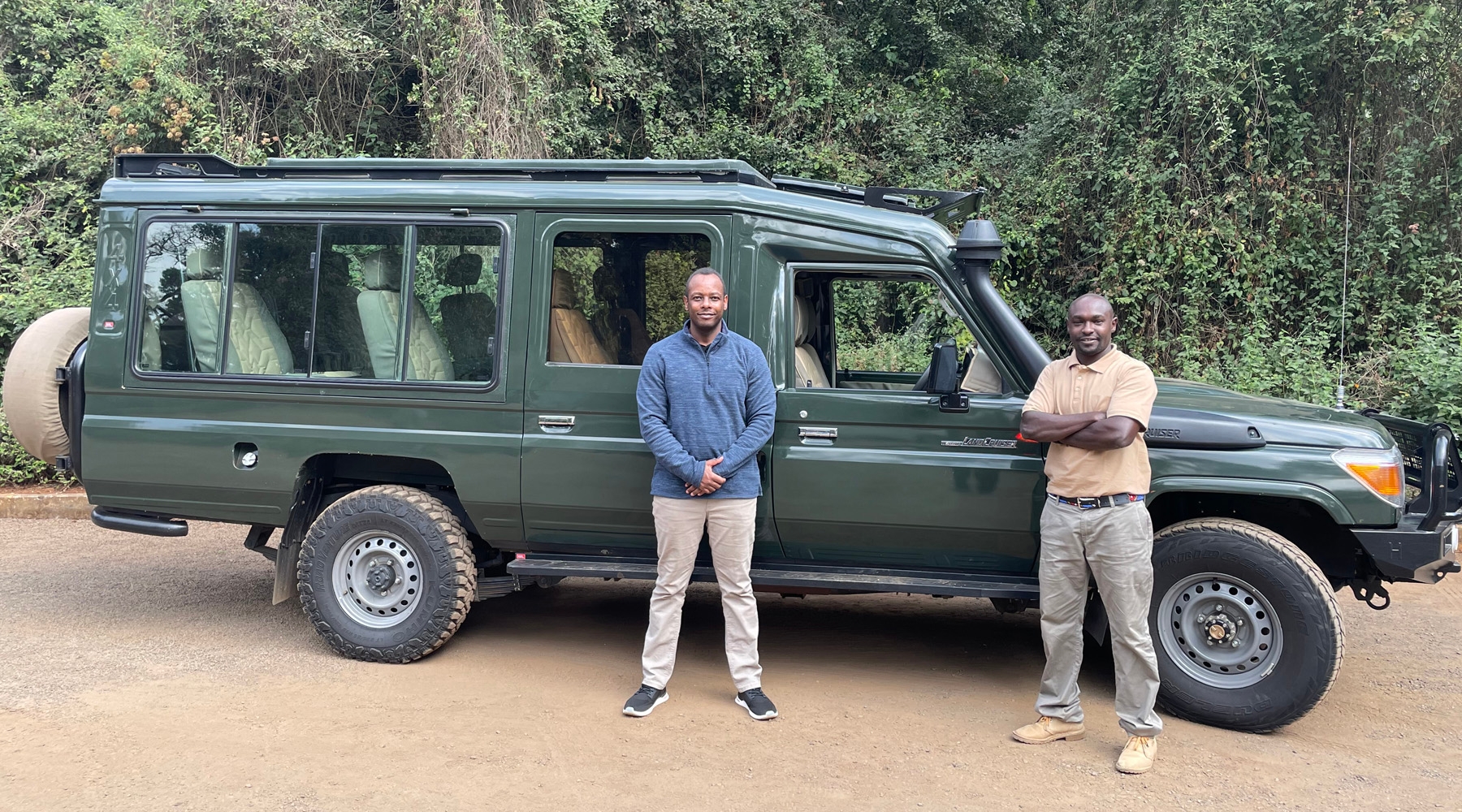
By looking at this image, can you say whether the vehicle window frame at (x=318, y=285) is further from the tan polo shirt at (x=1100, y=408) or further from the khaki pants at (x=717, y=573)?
the tan polo shirt at (x=1100, y=408)

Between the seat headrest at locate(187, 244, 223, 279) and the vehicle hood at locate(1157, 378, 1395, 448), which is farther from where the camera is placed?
the seat headrest at locate(187, 244, 223, 279)

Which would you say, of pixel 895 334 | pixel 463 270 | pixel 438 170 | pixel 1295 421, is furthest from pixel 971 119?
pixel 463 270

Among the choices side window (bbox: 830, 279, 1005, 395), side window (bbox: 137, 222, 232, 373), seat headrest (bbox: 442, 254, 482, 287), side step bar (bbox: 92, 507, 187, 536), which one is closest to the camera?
side window (bbox: 830, 279, 1005, 395)

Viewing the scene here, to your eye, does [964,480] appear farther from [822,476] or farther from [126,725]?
[126,725]

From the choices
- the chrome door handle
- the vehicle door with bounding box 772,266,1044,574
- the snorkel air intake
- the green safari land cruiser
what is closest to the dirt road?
the green safari land cruiser

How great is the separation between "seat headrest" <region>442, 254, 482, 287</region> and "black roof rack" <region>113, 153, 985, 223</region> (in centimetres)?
44

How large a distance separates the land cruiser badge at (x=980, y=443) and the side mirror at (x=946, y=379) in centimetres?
15

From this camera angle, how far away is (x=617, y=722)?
194 inches

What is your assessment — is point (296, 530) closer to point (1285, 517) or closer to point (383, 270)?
point (383, 270)

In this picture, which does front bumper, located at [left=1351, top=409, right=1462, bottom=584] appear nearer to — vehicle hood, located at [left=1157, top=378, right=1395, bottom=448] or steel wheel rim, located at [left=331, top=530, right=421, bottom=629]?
vehicle hood, located at [left=1157, top=378, right=1395, bottom=448]

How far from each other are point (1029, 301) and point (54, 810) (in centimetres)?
1164

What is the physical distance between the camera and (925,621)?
679cm

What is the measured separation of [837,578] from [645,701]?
108 centimetres

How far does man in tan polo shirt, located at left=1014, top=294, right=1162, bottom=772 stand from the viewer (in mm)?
4484
